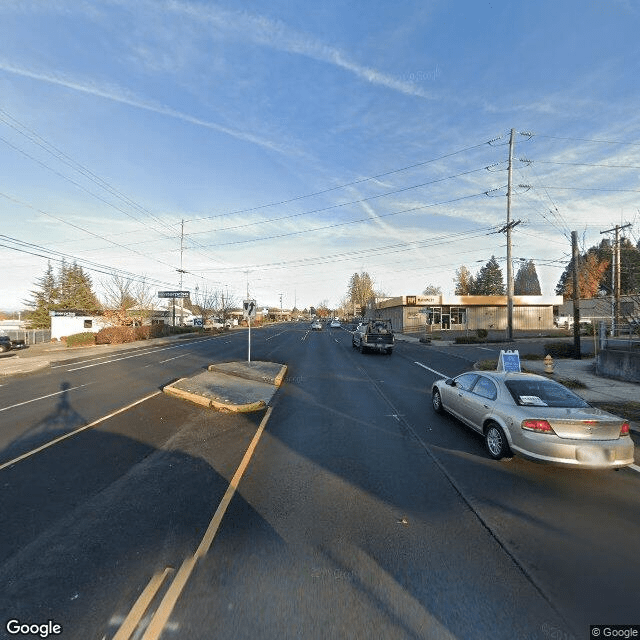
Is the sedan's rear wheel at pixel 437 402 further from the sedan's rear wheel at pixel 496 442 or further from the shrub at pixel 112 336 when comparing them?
the shrub at pixel 112 336

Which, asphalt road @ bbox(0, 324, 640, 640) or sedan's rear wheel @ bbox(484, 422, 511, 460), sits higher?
sedan's rear wheel @ bbox(484, 422, 511, 460)

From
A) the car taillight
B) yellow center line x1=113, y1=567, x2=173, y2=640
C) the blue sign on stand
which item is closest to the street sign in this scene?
the blue sign on stand

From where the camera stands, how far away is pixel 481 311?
4900 centimetres

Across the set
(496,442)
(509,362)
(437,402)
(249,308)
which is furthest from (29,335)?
(496,442)

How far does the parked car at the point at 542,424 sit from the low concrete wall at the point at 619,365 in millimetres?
9657

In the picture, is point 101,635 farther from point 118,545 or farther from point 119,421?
point 119,421

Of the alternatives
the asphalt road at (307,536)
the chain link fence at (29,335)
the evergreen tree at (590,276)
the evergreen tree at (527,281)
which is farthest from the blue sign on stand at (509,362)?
the evergreen tree at (527,281)

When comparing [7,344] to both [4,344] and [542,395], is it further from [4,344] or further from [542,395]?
[542,395]

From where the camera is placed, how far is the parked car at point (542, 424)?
5.10 m

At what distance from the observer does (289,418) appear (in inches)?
338

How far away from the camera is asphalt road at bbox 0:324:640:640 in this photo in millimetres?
2857

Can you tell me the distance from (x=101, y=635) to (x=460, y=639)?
8.33 ft

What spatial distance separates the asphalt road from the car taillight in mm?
723

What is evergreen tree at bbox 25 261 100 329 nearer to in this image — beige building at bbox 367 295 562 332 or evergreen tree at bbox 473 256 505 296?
beige building at bbox 367 295 562 332
